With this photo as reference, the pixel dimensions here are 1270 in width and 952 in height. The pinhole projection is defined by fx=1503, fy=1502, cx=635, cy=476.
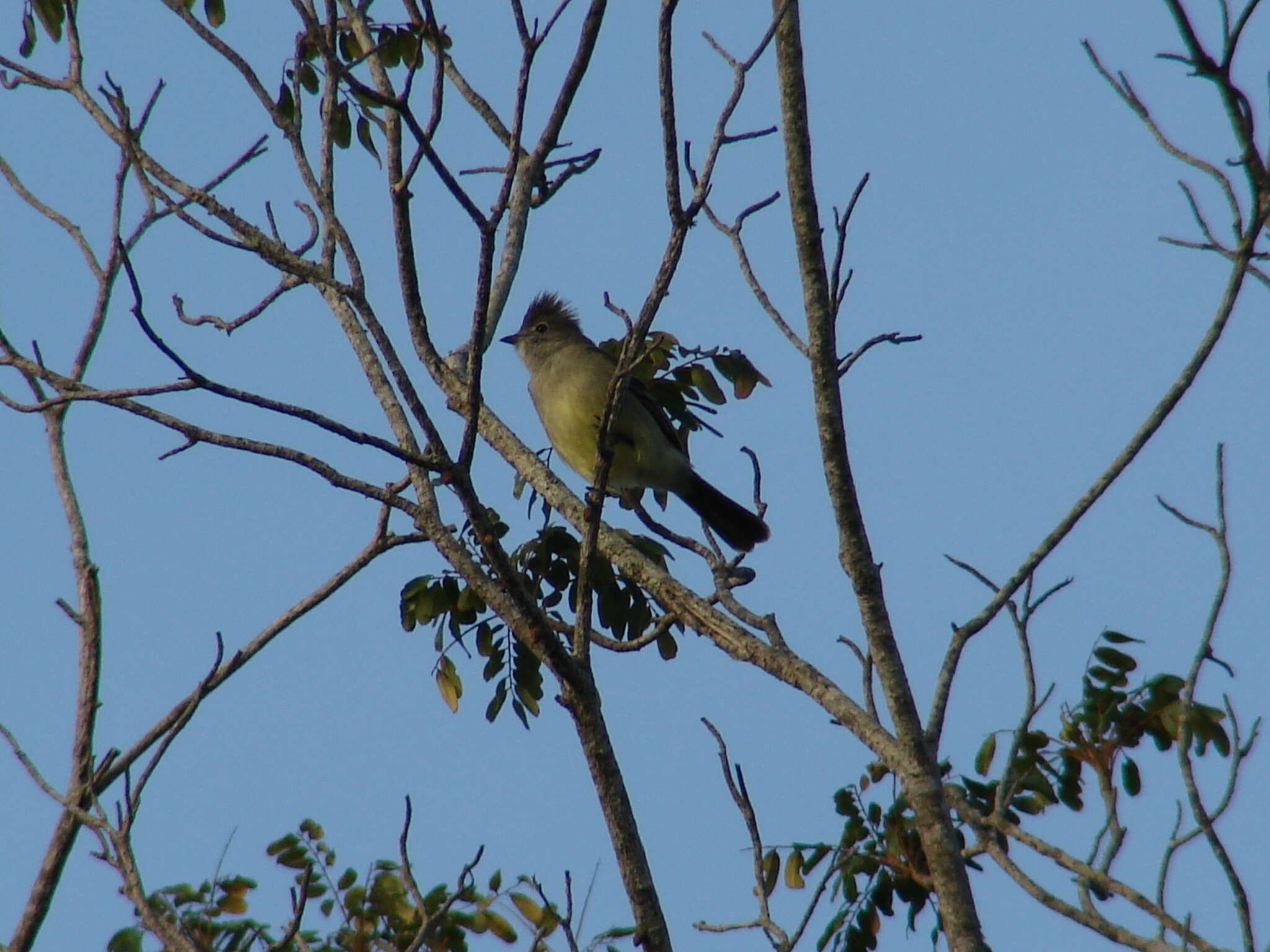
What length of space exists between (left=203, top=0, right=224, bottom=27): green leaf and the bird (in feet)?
8.69

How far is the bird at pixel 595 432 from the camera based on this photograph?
316 inches

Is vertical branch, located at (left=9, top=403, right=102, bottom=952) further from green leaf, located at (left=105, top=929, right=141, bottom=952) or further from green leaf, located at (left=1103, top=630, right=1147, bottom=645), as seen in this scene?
green leaf, located at (left=1103, top=630, right=1147, bottom=645)

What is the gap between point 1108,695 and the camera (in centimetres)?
451

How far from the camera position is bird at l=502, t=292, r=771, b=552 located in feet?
26.3

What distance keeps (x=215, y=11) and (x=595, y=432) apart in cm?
286

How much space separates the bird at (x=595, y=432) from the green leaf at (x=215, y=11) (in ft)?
8.69

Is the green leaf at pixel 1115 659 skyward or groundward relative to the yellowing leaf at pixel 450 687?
groundward

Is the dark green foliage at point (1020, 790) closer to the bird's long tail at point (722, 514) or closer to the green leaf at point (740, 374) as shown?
the green leaf at point (740, 374)

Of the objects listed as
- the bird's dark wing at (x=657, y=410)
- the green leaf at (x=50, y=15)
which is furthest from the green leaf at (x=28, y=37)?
the bird's dark wing at (x=657, y=410)

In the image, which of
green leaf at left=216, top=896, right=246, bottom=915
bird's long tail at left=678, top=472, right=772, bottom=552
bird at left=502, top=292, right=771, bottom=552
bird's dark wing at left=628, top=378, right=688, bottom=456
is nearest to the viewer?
green leaf at left=216, top=896, right=246, bottom=915

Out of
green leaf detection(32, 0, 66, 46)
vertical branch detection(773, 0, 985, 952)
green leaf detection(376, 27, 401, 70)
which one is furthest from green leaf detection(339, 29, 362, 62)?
vertical branch detection(773, 0, 985, 952)

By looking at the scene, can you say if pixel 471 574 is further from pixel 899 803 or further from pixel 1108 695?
pixel 1108 695

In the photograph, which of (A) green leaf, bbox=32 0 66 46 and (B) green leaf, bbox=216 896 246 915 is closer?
(B) green leaf, bbox=216 896 246 915

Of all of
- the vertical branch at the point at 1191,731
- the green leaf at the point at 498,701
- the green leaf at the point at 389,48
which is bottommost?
the vertical branch at the point at 1191,731
